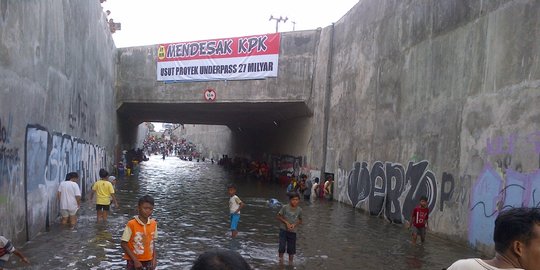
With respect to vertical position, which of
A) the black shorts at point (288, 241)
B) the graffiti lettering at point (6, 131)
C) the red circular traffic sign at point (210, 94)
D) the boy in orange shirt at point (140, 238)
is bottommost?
the black shorts at point (288, 241)

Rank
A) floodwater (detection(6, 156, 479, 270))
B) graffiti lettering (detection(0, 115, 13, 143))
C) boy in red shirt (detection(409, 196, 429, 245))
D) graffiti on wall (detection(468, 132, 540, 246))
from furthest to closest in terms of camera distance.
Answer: boy in red shirt (detection(409, 196, 429, 245)), graffiti on wall (detection(468, 132, 540, 246)), floodwater (detection(6, 156, 479, 270)), graffiti lettering (detection(0, 115, 13, 143))

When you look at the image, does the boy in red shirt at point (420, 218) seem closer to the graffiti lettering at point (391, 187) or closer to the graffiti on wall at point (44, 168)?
the graffiti lettering at point (391, 187)

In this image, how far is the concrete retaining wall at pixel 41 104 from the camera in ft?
28.5

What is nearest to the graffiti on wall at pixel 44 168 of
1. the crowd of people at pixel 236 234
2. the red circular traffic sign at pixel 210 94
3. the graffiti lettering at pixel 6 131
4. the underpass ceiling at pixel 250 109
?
the crowd of people at pixel 236 234

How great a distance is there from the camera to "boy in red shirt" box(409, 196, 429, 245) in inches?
454

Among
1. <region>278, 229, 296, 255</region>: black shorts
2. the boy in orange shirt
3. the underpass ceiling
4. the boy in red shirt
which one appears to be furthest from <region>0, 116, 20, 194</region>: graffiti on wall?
the underpass ceiling

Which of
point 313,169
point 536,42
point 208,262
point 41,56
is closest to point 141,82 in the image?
point 313,169

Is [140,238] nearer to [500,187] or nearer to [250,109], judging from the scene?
[500,187]

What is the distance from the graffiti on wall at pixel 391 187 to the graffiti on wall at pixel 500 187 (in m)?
1.42

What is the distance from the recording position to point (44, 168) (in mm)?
11398

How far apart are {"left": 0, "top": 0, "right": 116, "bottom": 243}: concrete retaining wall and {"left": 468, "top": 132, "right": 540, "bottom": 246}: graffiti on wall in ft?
31.2

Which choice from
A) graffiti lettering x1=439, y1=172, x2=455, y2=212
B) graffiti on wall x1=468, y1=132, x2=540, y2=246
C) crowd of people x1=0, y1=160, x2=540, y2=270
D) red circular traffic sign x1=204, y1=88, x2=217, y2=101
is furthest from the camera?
red circular traffic sign x1=204, y1=88, x2=217, y2=101

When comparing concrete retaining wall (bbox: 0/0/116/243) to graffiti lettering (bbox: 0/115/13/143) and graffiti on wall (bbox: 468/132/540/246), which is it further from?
graffiti on wall (bbox: 468/132/540/246)

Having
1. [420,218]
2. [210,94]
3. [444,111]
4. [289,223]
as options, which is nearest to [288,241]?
[289,223]
